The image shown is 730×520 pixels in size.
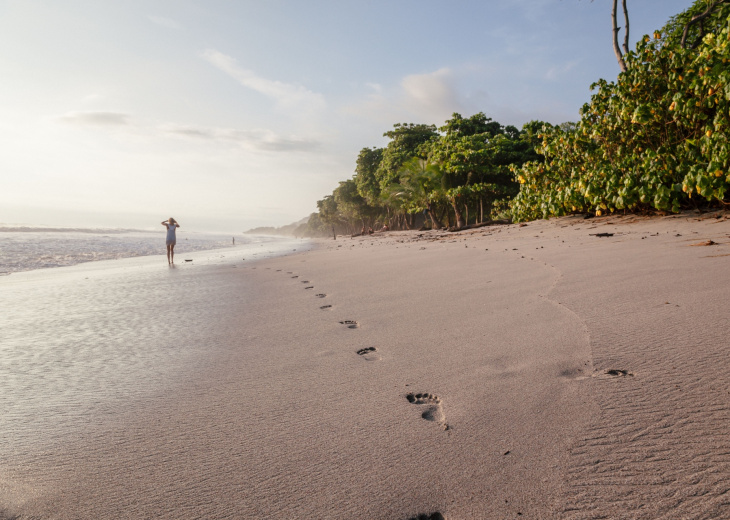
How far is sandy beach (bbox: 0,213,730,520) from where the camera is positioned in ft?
3.78

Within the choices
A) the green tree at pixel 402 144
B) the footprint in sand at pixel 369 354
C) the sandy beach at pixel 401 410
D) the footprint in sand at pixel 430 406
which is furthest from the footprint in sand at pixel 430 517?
the green tree at pixel 402 144

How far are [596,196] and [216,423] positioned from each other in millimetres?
8325

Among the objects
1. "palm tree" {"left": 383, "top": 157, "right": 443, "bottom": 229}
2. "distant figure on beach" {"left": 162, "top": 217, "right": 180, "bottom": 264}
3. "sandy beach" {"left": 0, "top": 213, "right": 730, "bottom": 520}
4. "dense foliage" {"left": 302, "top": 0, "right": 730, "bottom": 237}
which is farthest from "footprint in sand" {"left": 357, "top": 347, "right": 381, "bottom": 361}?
"palm tree" {"left": 383, "top": 157, "right": 443, "bottom": 229}

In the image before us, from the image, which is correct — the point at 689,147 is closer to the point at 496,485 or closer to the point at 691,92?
the point at 691,92

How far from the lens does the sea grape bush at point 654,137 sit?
5875 millimetres

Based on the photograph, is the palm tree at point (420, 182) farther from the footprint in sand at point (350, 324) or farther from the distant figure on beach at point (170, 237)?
the footprint in sand at point (350, 324)

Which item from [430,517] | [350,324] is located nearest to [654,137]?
[350,324]

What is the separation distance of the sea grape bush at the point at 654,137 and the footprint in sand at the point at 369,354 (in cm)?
583

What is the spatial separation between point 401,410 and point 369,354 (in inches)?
30.4

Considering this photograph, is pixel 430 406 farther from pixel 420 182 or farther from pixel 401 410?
pixel 420 182

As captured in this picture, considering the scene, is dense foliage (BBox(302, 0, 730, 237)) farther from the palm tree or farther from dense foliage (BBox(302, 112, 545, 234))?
the palm tree

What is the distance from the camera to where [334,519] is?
1.09 meters

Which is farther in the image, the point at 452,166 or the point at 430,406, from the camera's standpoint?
the point at 452,166

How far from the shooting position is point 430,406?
5.53ft
